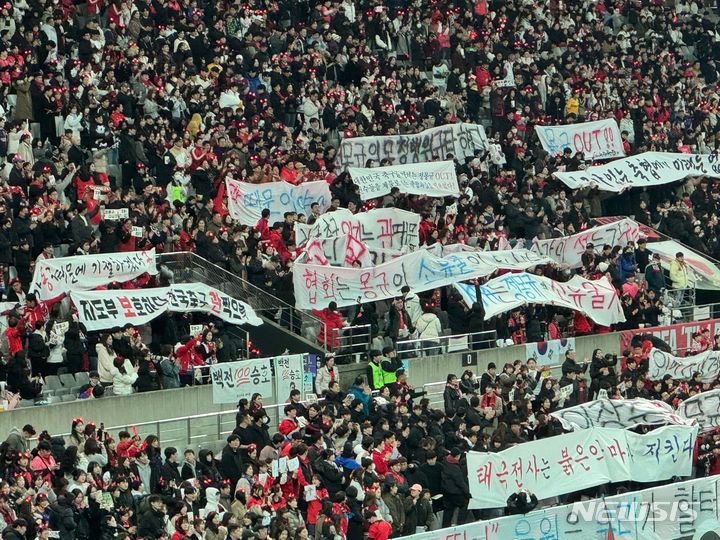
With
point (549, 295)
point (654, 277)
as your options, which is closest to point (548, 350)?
point (549, 295)

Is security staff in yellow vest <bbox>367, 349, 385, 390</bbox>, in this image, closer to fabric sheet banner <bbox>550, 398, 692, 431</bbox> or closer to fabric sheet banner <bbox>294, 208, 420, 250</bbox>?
fabric sheet banner <bbox>550, 398, 692, 431</bbox>

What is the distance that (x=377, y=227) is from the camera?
3578cm

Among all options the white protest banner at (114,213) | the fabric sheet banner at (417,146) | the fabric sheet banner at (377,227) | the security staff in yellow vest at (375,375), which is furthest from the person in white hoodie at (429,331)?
the fabric sheet banner at (417,146)

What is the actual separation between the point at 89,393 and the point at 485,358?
7.34 m

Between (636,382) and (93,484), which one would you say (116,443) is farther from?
(636,382)

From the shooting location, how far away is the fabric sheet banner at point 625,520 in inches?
1041

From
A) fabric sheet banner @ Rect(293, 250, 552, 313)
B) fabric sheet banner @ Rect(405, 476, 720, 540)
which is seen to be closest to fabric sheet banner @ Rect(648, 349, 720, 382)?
fabric sheet banner @ Rect(293, 250, 552, 313)

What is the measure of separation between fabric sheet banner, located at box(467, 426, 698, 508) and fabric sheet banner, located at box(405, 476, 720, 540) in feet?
3.06

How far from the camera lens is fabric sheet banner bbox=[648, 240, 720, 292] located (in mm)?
39281

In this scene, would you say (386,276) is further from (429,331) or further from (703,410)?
(703,410)

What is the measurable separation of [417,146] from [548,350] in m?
7.27

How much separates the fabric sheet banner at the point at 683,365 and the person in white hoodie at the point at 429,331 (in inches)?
133

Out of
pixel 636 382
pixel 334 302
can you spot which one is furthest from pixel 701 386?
pixel 334 302

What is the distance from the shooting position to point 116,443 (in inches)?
1102
